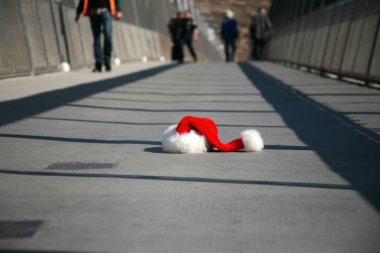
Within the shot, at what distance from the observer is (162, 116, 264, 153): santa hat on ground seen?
6250mm

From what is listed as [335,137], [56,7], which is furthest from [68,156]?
[56,7]

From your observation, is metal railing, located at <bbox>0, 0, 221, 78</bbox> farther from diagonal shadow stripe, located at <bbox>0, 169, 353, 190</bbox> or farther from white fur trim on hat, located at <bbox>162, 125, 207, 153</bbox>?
diagonal shadow stripe, located at <bbox>0, 169, 353, 190</bbox>

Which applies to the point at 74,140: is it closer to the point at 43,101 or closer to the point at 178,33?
the point at 43,101

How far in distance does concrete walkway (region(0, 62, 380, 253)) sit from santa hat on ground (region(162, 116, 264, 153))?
0.28 feet

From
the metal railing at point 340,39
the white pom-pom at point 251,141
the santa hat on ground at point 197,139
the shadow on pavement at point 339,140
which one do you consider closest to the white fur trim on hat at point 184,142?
the santa hat on ground at point 197,139

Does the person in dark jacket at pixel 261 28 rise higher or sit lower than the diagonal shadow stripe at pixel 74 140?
lower

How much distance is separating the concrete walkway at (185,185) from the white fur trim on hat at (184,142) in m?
0.09

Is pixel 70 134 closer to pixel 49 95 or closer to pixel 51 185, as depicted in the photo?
pixel 51 185

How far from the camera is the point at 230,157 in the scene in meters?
6.11

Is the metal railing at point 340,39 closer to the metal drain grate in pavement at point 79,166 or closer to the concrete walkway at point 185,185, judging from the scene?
the concrete walkway at point 185,185

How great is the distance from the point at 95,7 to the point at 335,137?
43.8ft

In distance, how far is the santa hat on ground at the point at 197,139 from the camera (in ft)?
20.5

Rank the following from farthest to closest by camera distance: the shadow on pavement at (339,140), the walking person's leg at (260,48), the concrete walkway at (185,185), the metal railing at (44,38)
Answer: the walking person's leg at (260,48)
the metal railing at (44,38)
the shadow on pavement at (339,140)
the concrete walkway at (185,185)

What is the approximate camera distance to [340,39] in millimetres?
17156
